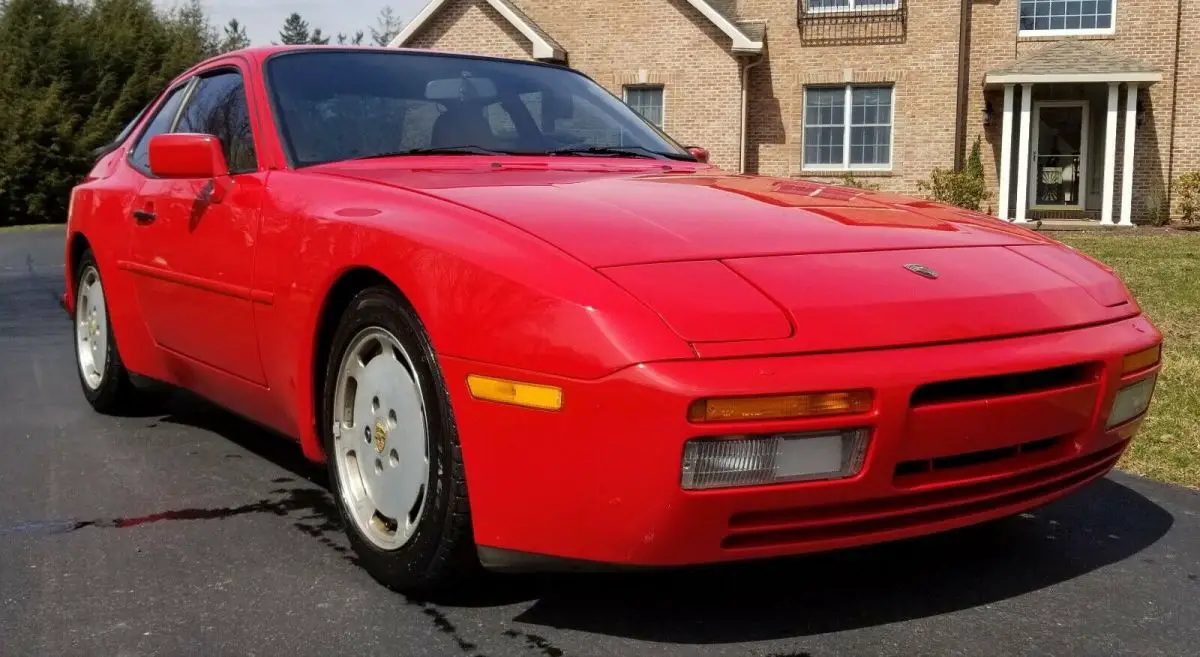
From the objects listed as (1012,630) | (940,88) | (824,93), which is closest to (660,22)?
(824,93)

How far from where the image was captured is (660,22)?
21.7 metres

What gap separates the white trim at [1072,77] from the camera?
63.7 feet

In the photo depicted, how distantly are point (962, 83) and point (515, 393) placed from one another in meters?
19.9

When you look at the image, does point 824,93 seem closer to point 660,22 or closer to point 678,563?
point 660,22

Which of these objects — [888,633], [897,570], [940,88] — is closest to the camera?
[888,633]

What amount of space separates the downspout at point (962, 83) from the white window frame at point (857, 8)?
3.85ft

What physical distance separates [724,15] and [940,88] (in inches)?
159

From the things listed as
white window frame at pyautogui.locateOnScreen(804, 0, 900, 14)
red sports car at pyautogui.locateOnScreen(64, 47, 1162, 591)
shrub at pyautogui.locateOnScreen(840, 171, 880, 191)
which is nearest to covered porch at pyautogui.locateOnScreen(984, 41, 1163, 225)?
white window frame at pyautogui.locateOnScreen(804, 0, 900, 14)

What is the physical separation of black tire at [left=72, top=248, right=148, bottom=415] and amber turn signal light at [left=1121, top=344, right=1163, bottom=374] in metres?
3.72

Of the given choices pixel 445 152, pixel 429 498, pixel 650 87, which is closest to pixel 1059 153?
pixel 650 87

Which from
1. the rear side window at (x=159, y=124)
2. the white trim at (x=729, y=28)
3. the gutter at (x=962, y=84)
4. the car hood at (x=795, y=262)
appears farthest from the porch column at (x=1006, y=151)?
the car hood at (x=795, y=262)

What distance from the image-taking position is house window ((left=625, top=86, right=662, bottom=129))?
22125 millimetres

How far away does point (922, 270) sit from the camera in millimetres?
2734

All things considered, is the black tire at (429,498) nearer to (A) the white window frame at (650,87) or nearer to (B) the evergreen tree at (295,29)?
(A) the white window frame at (650,87)
